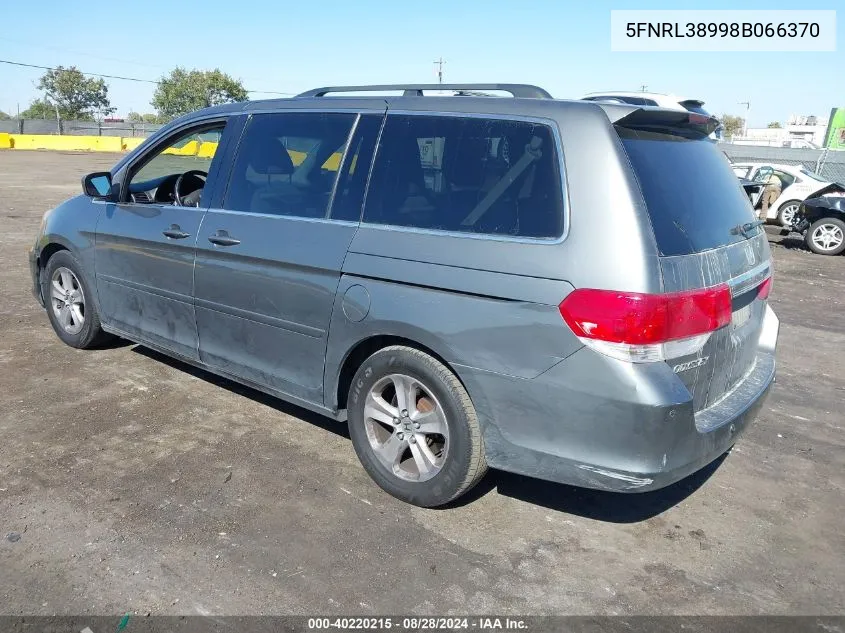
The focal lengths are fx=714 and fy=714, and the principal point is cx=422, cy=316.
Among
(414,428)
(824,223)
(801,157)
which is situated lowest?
(414,428)

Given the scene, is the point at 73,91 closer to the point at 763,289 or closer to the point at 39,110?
the point at 39,110

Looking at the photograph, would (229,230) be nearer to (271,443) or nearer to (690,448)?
(271,443)

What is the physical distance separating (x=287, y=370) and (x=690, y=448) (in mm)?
2060

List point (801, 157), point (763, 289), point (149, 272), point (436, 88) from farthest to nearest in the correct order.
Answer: point (801, 157)
point (149, 272)
point (763, 289)
point (436, 88)

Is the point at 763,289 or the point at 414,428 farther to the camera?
the point at 763,289

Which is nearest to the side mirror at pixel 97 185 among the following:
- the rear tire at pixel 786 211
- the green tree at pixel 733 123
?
the rear tire at pixel 786 211

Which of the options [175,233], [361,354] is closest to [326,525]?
[361,354]

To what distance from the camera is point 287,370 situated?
3842 mm

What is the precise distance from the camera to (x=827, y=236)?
43.2 ft

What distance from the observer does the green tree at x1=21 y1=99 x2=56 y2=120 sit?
88.8m

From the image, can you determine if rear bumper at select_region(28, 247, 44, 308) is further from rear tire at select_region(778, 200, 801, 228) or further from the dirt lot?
rear tire at select_region(778, 200, 801, 228)

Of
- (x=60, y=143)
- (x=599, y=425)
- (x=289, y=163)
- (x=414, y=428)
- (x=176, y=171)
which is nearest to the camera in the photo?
(x=599, y=425)

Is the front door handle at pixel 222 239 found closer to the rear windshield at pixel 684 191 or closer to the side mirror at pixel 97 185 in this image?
the side mirror at pixel 97 185

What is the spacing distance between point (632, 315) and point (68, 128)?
56.0 meters
